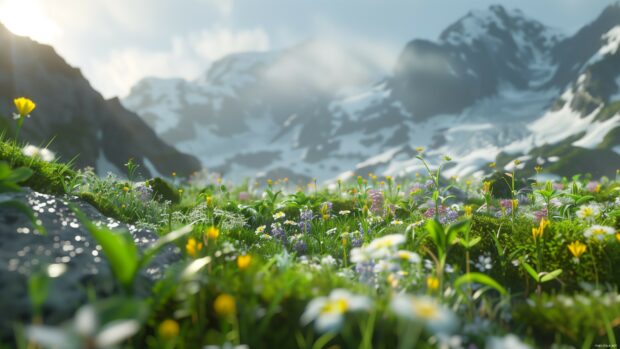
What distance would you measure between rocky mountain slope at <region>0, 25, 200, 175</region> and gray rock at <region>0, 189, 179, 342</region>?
115ft

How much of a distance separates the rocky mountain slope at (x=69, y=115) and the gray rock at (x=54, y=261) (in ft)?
115

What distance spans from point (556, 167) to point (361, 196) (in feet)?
587

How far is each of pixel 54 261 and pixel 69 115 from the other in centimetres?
5483

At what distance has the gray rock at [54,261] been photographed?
2.56 meters

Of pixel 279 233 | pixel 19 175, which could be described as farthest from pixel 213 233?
pixel 279 233

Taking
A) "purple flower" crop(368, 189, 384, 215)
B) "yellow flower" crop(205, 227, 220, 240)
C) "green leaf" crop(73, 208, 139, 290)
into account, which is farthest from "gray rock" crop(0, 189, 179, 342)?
"purple flower" crop(368, 189, 384, 215)

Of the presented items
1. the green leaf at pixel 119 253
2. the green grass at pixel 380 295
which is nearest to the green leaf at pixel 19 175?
the green grass at pixel 380 295

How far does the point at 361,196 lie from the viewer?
8.16m

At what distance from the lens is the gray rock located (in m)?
2.56

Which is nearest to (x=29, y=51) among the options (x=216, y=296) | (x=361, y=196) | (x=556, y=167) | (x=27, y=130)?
(x=27, y=130)

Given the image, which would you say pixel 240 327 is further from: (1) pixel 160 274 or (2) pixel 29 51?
(2) pixel 29 51

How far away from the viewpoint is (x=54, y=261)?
9.98 feet

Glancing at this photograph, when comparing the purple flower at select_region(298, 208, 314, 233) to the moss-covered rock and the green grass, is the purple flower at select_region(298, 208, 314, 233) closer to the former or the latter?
the green grass

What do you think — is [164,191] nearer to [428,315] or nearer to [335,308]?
[335,308]
